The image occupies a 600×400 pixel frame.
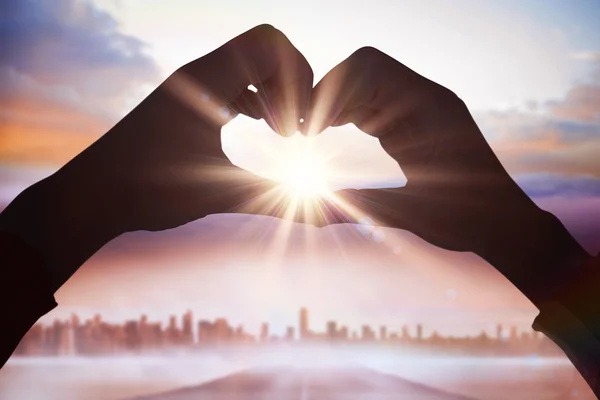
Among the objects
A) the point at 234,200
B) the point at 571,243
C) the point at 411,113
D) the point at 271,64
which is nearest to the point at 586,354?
the point at 571,243

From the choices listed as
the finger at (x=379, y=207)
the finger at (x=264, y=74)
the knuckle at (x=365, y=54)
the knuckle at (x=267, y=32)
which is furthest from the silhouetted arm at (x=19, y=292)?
the knuckle at (x=365, y=54)

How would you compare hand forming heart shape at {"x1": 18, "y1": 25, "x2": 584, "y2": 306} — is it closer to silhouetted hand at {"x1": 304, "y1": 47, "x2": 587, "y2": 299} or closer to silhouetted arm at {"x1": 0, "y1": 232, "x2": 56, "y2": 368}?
silhouetted hand at {"x1": 304, "y1": 47, "x2": 587, "y2": 299}

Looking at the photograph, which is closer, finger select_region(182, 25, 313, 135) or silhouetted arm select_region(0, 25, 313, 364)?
silhouetted arm select_region(0, 25, 313, 364)

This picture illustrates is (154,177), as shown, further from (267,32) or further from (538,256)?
(538,256)

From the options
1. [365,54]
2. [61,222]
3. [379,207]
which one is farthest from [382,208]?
[61,222]

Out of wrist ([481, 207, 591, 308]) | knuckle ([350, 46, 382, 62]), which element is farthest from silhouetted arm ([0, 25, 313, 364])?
wrist ([481, 207, 591, 308])

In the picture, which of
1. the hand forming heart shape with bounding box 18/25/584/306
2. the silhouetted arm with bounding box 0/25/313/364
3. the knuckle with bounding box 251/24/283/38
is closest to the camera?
the silhouetted arm with bounding box 0/25/313/364
